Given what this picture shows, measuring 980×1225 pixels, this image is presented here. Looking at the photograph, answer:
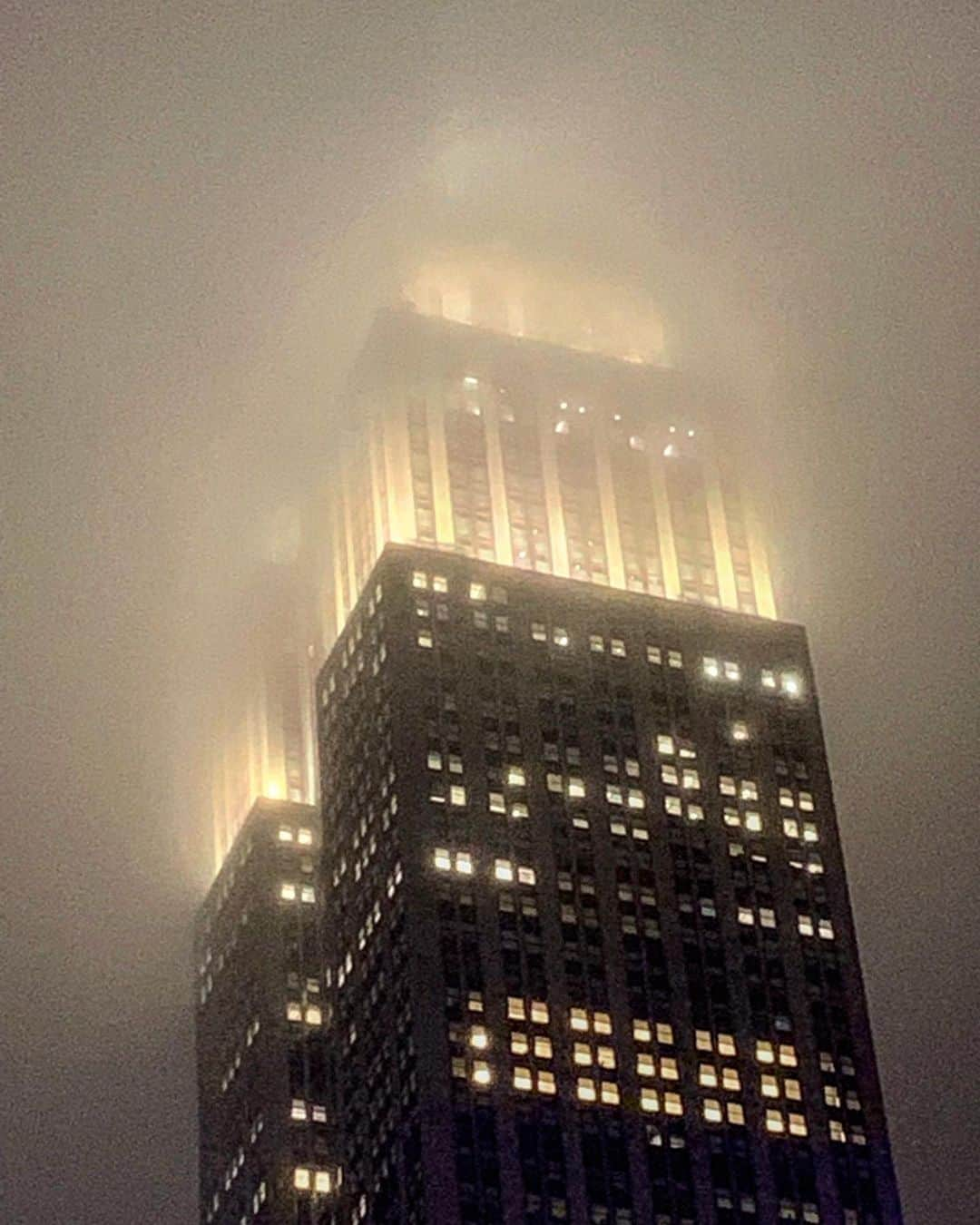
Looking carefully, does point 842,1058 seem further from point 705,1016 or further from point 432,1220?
point 432,1220

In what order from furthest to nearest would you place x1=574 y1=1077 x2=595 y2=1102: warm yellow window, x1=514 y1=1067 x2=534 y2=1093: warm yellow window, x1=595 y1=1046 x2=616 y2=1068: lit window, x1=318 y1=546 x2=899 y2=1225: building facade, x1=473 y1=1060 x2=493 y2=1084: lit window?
x1=595 y1=1046 x2=616 y2=1068: lit window → x1=574 y1=1077 x2=595 y2=1102: warm yellow window → x1=514 y1=1067 x2=534 y2=1093: warm yellow window → x1=473 y1=1060 x2=493 y2=1084: lit window → x1=318 y1=546 x2=899 y2=1225: building facade

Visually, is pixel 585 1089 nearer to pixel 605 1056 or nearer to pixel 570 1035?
pixel 605 1056

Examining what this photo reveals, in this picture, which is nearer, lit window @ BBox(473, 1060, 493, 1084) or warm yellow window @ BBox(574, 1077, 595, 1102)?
lit window @ BBox(473, 1060, 493, 1084)

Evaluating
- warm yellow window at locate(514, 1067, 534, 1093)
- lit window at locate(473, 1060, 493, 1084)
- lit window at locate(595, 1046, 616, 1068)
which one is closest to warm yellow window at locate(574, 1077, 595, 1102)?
lit window at locate(595, 1046, 616, 1068)

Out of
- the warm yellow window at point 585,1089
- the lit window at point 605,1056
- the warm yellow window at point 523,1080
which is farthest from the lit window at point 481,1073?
the lit window at point 605,1056

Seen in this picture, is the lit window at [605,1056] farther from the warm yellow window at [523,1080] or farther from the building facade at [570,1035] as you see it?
the warm yellow window at [523,1080]

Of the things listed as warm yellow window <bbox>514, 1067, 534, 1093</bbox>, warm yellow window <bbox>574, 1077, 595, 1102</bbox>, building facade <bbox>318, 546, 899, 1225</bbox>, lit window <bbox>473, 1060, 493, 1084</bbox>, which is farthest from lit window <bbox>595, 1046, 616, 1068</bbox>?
lit window <bbox>473, 1060, 493, 1084</bbox>

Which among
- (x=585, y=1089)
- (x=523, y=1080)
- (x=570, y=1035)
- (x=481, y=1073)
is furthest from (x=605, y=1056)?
(x=481, y=1073)

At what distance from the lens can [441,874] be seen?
631 ft

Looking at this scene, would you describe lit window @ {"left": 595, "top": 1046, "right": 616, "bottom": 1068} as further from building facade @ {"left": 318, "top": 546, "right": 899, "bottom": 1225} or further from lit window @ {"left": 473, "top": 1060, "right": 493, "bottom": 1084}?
lit window @ {"left": 473, "top": 1060, "right": 493, "bottom": 1084}

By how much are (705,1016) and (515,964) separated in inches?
520

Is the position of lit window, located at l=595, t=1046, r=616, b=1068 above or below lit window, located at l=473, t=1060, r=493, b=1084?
above

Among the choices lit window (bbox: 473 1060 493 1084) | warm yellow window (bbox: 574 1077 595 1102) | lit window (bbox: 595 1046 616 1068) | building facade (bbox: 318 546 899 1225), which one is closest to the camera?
building facade (bbox: 318 546 899 1225)

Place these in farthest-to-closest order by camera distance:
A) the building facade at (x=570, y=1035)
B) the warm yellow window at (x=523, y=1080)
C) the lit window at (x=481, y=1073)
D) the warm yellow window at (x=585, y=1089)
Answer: the warm yellow window at (x=585, y=1089) → the warm yellow window at (x=523, y=1080) → the lit window at (x=481, y=1073) → the building facade at (x=570, y=1035)
